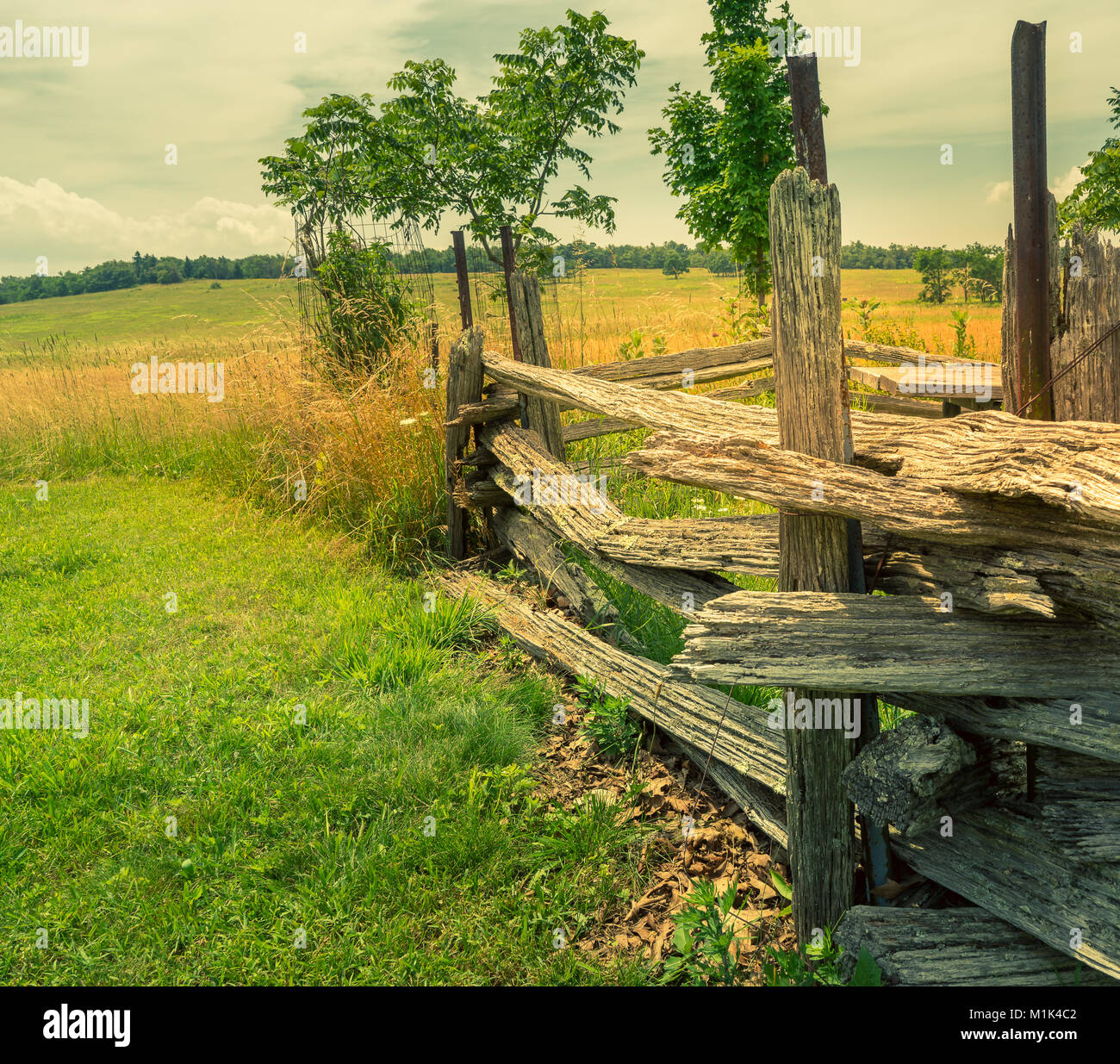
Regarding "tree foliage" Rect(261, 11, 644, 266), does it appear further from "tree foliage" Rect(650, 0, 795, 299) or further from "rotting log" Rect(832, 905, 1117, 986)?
"rotting log" Rect(832, 905, 1117, 986)

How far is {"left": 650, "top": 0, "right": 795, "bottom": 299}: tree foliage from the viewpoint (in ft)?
47.0

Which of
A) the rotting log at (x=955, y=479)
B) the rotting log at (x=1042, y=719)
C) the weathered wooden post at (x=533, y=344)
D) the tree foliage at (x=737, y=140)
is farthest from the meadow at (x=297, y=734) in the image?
the tree foliage at (x=737, y=140)

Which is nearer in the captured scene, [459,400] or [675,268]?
[459,400]

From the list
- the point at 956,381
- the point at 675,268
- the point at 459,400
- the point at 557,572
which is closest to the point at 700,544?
the point at 956,381

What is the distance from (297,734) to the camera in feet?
11.2

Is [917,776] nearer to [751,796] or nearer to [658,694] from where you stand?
[751,796]

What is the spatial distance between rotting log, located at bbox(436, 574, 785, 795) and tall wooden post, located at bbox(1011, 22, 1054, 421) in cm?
132

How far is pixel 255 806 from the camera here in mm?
3021

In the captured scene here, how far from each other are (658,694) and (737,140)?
1481 centimetres

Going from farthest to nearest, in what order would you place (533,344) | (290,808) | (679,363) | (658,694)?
(679,363) → (533,344) → (658,694) → (290,808)

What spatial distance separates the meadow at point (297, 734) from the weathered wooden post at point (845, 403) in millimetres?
776

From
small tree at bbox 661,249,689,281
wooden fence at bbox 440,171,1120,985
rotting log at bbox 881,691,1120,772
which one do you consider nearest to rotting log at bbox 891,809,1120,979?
wooden fence at bbox 440,171,1120,985

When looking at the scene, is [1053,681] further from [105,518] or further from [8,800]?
[105,518]
